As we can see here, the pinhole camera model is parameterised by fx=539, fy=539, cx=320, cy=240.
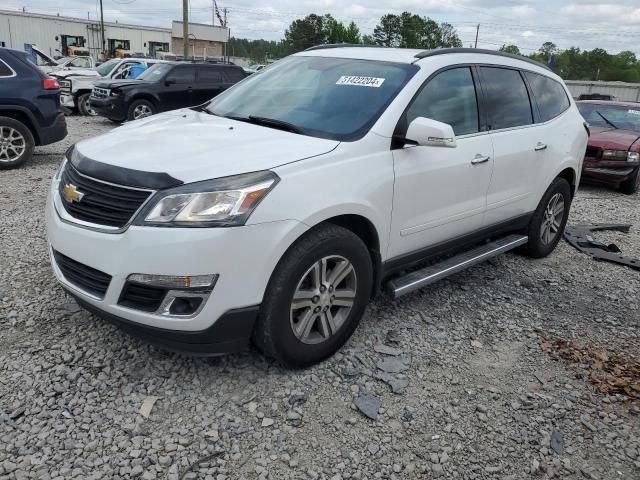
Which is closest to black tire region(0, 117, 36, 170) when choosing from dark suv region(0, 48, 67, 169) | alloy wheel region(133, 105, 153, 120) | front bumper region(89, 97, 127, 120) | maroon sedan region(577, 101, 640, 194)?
dark suv region(0, 48, 67, 169)

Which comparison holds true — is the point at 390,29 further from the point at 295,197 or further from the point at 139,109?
the point at 295,197

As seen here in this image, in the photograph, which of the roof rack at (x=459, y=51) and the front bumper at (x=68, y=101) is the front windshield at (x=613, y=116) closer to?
the roof rack at (x=459, y=51)

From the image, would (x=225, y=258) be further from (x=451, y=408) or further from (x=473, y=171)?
(x=473, y=171)

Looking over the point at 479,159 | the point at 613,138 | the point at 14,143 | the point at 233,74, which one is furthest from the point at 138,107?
the point at 479,159

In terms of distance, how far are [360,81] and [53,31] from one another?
201 ft

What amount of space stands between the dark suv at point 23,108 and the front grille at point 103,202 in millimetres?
5941

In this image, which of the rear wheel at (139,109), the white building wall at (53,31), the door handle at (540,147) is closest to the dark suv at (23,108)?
the rear wheel at (139,109)

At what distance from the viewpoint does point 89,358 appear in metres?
3.12

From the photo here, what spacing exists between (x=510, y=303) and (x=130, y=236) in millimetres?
3043

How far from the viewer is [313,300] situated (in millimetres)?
3012

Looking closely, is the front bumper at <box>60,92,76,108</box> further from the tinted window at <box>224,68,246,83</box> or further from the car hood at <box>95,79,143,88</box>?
the tinted window at <box>224,68,246,83</box>

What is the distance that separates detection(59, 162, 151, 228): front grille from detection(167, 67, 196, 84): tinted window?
11.8 metres

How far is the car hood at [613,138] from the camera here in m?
8.79

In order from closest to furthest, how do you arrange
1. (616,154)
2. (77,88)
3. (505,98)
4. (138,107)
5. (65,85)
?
(505,98), (616,154), (138,107), (65,85), (77,88)
